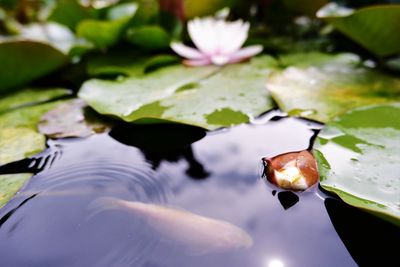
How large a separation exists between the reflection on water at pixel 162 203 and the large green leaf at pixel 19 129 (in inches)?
1.1

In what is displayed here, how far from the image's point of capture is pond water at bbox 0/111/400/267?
0.41m

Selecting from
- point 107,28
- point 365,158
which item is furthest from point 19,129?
point 365,158

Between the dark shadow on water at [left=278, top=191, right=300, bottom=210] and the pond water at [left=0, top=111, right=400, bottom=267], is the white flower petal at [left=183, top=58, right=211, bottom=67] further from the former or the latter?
the dark shadow on water at [left=278, top=191, right=300, bottom=210]

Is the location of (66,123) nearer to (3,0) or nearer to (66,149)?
(66,149)

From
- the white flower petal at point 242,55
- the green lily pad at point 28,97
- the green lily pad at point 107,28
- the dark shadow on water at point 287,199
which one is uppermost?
the green lily pad at point 107,28

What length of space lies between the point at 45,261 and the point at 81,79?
0.71 meters

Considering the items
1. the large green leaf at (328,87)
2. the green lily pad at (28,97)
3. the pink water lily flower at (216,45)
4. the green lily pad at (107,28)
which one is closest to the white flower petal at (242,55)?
the pink water lily flower at (216,45)

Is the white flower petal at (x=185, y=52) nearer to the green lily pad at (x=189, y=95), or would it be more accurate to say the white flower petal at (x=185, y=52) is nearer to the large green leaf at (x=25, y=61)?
the green lily pad at (x=189, y=95)

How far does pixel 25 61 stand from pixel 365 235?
3.02 ft

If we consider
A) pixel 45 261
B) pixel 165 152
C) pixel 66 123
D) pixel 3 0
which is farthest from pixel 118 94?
pixel 3 0

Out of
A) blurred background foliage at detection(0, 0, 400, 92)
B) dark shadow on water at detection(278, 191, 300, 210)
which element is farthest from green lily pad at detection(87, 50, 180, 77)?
dark shadow on water at detection(278, 191, 300, 210)

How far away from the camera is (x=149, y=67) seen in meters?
1.00

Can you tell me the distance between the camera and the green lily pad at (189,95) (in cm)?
69

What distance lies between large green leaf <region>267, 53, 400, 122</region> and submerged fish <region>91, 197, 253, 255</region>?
34 cm
